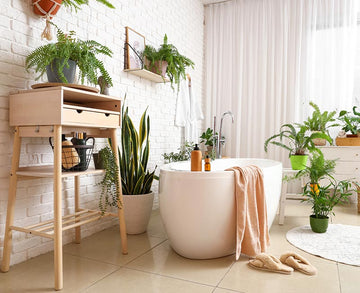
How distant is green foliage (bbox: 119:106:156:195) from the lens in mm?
2525

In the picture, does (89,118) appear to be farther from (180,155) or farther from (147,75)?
(180,155)

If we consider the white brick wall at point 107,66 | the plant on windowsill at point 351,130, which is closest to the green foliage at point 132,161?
the white brick wall at point 107,66

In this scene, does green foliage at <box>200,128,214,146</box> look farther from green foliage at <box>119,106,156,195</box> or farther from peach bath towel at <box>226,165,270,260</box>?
peach bath towel at <box>226,165,270,260</box>

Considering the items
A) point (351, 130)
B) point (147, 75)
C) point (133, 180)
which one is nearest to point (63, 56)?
point (133, 180)

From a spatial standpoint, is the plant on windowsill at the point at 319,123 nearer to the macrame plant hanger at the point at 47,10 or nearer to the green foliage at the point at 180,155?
the green foliage at the point at 180,155

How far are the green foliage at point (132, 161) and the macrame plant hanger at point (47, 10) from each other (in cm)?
82

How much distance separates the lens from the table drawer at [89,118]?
5.48ft

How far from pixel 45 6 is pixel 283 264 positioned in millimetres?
2194

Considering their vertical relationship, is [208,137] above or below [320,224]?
above

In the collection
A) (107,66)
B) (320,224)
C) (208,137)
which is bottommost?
(320,224)

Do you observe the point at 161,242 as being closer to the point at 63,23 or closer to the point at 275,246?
the point at 275,246

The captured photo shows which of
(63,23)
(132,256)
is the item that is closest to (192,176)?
(132,256)

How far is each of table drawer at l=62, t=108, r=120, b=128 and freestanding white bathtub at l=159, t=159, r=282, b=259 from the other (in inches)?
19.0

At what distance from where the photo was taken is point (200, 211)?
1.92 metres
